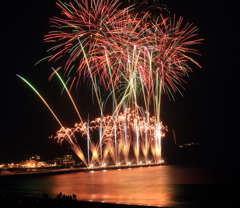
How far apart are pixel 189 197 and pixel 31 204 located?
4.73 meters

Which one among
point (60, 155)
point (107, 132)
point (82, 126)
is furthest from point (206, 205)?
point (60, 155)

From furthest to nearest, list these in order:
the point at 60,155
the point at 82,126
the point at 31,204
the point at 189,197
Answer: the point at 60,155 → the point at 82,126 → the point at 189,197 → the point at 31,204

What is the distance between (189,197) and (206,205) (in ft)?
5.66

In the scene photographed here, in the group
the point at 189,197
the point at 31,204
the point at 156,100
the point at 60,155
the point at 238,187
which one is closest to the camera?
the point at 31,204

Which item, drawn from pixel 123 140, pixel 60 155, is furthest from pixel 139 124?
pixel 60 155

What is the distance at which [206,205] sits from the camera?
8.63 meters

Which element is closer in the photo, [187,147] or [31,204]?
[31,204]

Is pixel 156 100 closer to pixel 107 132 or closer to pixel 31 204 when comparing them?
pixel 107 132

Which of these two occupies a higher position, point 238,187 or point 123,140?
point 123,140

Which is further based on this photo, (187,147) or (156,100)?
(187,147)

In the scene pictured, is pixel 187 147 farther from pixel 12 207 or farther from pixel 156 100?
pixel 12 207

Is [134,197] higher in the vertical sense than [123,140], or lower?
lower

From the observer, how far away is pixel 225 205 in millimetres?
8484

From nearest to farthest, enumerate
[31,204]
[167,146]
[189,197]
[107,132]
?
[31,204] → [189,197] → [107,132] → [167,146]
